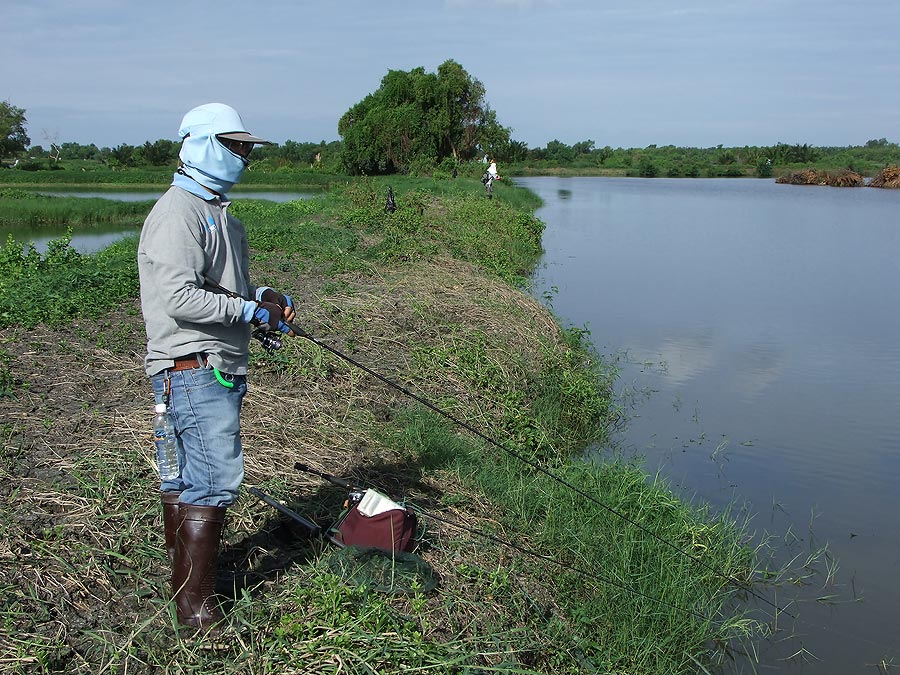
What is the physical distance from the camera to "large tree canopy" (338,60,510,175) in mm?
45344

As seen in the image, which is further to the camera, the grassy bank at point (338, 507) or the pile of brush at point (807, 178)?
the pile of brush at point (807, 178)

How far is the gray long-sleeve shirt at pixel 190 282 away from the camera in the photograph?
2.66m

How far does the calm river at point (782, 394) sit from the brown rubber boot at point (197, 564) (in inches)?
113

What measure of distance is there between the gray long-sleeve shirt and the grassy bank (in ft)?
3.37

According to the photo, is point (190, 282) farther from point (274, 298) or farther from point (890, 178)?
point (890, 178)

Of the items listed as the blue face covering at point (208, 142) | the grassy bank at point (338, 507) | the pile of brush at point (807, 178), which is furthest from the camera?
the pile of brush at point (807, 178)

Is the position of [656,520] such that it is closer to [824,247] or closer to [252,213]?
[252,213]

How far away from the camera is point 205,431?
2781mm

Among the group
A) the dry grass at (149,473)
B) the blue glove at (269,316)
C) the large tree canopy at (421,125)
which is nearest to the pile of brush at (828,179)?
the large tree canopy at (421,125)

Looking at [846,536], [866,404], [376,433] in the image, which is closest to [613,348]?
[866,404]

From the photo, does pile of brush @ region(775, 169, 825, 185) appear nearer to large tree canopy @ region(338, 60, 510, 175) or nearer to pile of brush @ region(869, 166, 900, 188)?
pile of brush @ region(869, 166, 900, 188)

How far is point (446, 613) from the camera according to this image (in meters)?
3.35

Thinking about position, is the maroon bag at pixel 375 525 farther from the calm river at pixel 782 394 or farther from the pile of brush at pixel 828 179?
the pile of brush at pixel 828 179

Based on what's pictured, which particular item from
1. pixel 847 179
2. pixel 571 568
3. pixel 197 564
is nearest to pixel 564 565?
pixel 571 568
